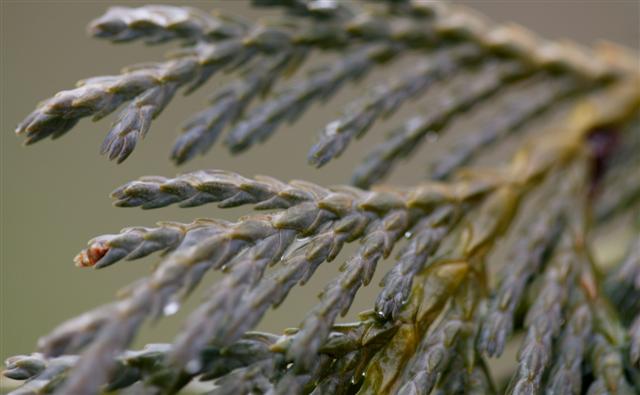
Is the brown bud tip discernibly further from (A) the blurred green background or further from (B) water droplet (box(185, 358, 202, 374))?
(A) the blurred green background

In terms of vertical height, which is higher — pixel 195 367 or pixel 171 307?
pixel 171 307

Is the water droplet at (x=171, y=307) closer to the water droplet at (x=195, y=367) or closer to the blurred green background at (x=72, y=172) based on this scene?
the water droplet at (x=195, y=367)

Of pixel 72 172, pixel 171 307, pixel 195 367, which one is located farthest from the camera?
pixel 72 172

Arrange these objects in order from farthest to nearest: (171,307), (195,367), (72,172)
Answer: (72,172), (195,367), (171,307)

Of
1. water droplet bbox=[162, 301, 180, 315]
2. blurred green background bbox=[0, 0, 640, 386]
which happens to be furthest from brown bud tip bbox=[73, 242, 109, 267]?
blurred green background bbox=[0, 0, 640, 386]

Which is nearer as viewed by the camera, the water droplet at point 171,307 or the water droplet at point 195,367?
the water droplet at point 171,307

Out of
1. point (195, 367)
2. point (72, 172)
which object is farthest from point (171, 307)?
point (72, 172)

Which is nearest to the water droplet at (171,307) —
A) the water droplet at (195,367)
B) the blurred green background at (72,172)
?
the water droplet at (195,367)

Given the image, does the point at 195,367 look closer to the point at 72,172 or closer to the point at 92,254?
the point at 92,254
